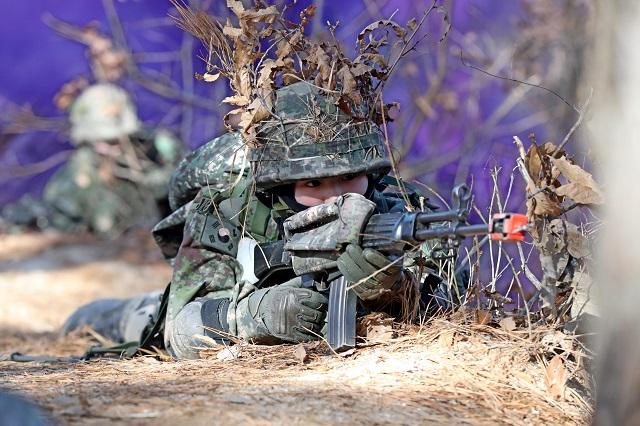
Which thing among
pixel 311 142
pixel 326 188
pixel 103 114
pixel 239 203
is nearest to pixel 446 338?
pixel 326 188

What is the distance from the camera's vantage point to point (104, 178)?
11.4m

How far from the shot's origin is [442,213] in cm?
300

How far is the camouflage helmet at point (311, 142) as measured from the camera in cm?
366

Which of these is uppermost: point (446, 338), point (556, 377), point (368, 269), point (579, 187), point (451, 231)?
point (579, 187)

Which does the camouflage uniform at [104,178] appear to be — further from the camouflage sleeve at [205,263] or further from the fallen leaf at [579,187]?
the fallen leaf at [579,187]

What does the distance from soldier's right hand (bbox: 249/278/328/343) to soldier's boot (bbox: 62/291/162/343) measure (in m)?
1.89

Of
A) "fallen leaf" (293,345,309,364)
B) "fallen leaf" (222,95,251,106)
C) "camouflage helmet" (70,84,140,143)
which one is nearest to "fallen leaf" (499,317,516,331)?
"fallen leaf" (293,345,309,364)

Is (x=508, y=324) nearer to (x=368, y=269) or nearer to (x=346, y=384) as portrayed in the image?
(x=368, y=269)

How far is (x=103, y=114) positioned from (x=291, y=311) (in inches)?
314

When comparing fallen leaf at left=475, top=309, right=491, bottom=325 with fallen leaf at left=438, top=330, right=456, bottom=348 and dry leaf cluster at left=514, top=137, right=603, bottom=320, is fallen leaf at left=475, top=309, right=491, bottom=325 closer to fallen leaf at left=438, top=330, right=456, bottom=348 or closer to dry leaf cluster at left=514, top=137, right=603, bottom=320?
fallen leaf at left=438, top=330, right=456, bottom=348

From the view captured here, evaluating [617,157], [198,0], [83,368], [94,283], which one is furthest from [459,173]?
[617,157]

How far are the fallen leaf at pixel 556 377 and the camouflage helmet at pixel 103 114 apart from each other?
8737mm

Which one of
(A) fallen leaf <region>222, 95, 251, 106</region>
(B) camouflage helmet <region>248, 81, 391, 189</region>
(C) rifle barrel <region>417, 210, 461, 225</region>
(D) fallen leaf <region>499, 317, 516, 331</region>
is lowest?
(D) fallen leaf <region>499, 317, 516, 331</region>

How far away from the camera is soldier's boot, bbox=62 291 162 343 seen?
556cm
